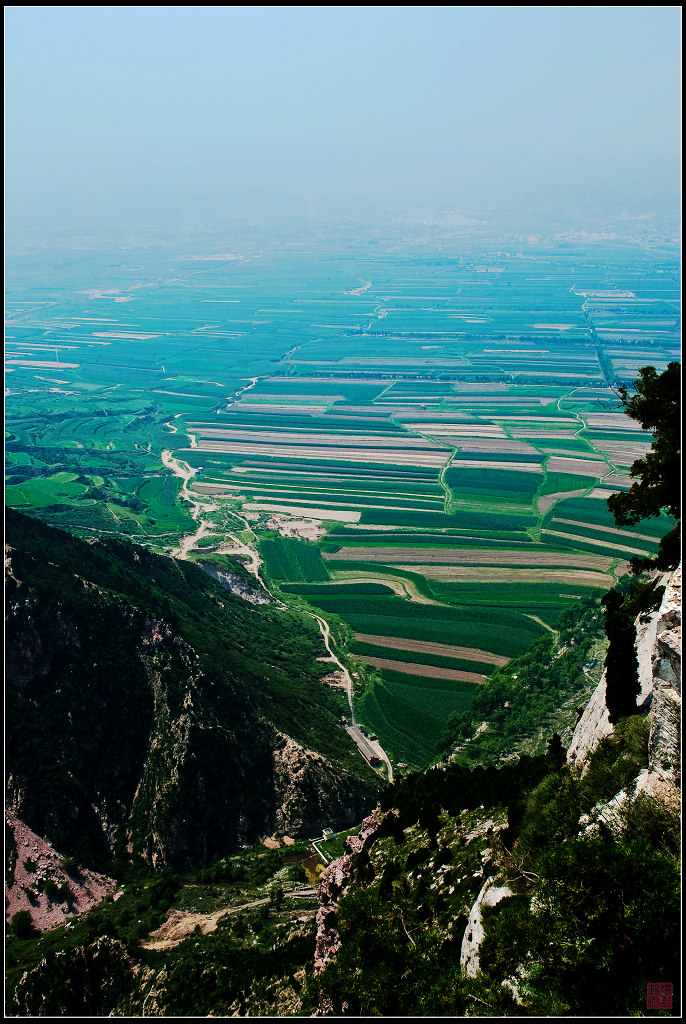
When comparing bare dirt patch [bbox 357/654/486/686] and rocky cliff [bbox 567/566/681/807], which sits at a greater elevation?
rocky cliff [bbox 567/566/681/807]

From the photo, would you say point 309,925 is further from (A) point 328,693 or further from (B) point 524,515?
(B) point 524,515

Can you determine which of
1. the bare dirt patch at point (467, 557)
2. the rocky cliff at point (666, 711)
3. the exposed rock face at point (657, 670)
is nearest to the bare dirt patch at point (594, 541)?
the bare dirt patch at point (467, 557)

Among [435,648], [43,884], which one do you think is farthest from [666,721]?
[435,648]

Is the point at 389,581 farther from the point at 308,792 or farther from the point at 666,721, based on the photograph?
the point at 666,721

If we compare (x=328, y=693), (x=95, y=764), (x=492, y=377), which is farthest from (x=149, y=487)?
(x=492, y=377)

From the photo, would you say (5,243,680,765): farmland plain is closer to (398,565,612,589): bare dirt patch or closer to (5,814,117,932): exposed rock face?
(398,565,612,589): bare dirt patch

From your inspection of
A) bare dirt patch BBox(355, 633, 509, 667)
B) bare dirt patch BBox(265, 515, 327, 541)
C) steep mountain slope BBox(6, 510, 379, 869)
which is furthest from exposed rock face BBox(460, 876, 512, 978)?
bare dirt patch BBox(265, 515, 327, 541)
